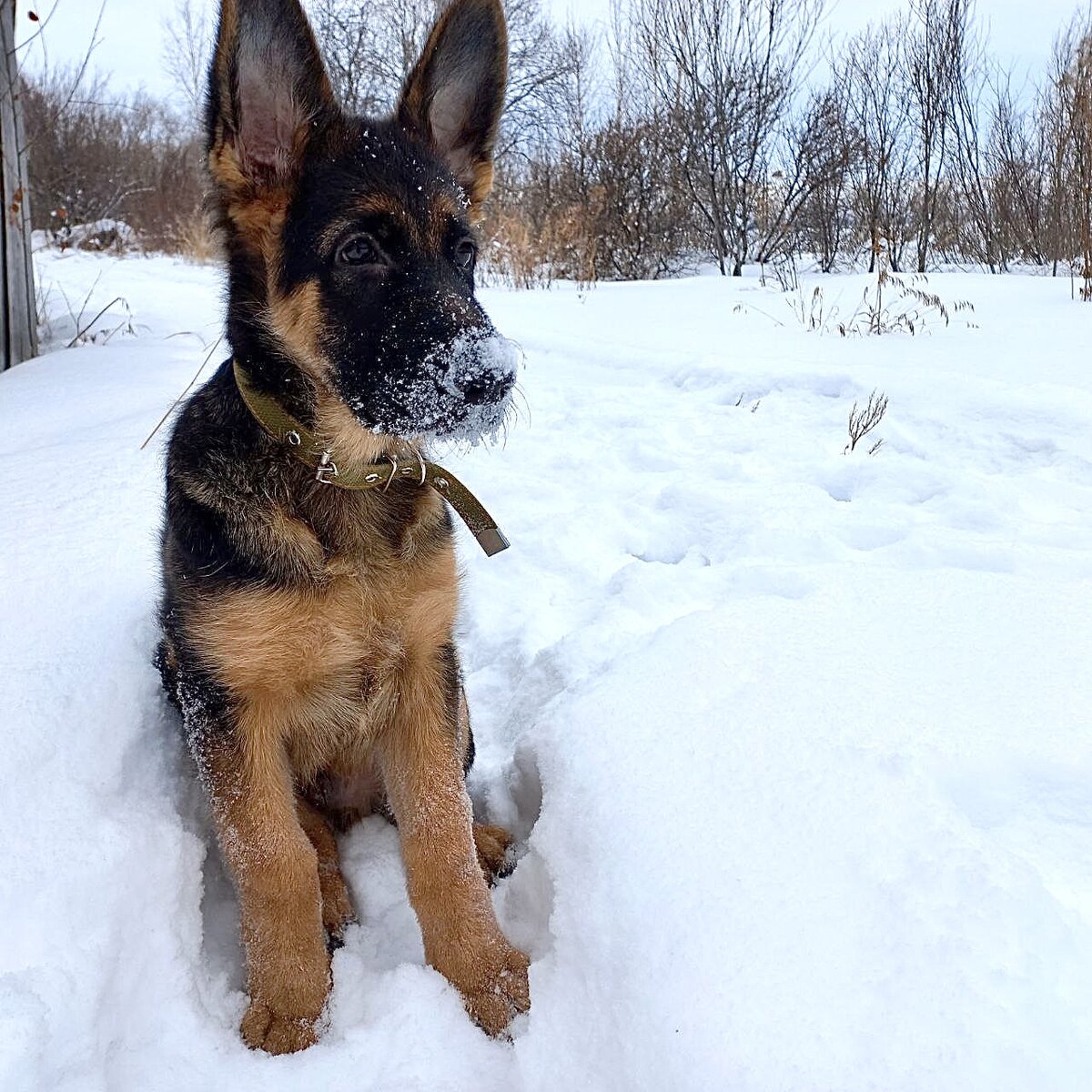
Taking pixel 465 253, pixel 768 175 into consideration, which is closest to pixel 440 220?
pixel 465 253

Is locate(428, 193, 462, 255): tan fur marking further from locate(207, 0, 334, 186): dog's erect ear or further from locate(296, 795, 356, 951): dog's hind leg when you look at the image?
locate(296, 795, 356, 951): dog's hind leg

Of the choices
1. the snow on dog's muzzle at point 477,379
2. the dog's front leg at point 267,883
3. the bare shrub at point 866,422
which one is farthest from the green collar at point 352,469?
the bare shrub at point 866,422

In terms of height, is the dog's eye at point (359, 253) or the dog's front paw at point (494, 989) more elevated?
the dog's eye at point (359, 253)

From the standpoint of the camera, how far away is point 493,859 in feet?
7.71

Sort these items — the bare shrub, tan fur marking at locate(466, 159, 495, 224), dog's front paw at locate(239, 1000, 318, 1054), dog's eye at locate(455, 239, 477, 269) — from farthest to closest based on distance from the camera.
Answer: the bare shrub
tan fur marking at locate(466, 159, 495, 224)
dog's eye at locate(455, 239, 477, 269)
dog's front paw at locate(239, 1000, 318, 1054)

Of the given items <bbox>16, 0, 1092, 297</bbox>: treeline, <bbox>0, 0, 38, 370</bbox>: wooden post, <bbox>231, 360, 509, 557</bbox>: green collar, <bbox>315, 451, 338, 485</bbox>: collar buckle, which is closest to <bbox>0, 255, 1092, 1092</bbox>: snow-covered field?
<bbox>231, 360, 509, 557</bbox>: green collar

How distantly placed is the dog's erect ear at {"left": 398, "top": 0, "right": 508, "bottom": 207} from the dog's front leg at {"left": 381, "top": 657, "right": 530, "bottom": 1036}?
57.7 inches

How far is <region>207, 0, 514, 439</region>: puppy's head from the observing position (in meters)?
1.91

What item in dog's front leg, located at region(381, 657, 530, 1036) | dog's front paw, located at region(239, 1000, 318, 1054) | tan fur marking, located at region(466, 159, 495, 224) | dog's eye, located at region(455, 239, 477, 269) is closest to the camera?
dog's front paw, located at region(239, 1000, 318, 1054)

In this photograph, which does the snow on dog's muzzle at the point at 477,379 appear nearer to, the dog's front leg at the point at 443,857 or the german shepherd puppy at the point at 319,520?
the german shepherd puppy at the point at 319,520

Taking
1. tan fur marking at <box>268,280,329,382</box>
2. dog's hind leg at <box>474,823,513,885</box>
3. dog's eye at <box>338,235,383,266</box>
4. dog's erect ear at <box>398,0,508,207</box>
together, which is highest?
dog's erect ear at <box>398,0,508,207</box>

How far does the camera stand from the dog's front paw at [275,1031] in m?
1.82

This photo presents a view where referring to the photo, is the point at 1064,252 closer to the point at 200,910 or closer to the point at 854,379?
the point at 854,379

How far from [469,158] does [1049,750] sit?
2.14 meters
